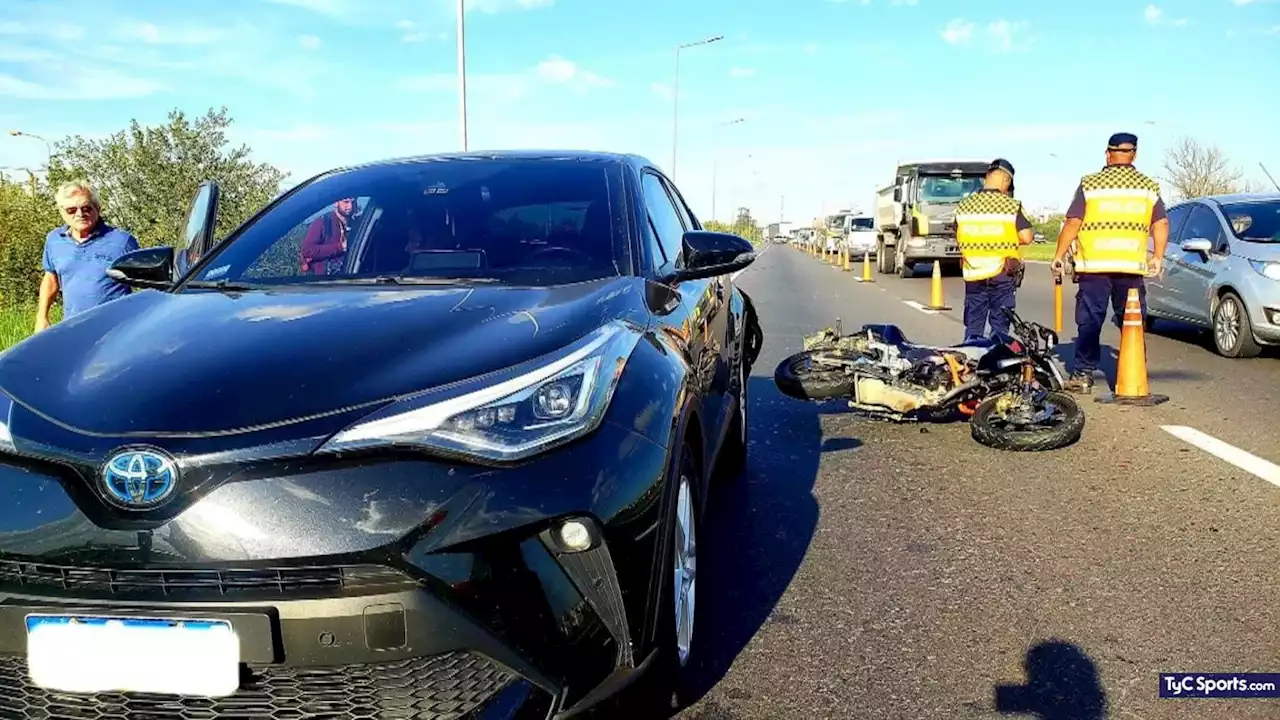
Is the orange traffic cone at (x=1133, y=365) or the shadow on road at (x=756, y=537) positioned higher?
the orange traffic cone at (x=1133, y=365)

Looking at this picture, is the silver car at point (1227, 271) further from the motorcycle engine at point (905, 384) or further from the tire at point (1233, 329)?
the motorcycle engine at point (905, 384)

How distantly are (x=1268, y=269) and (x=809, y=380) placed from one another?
5265 mm

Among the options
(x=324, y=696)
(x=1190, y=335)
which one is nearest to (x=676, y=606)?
(x=324, y=696)

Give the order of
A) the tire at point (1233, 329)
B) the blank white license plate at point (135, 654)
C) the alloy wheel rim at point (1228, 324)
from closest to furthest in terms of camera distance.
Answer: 1. the blank white license plate at point (135, 654)
2. the tire at point (1233, 329)
3. the alloy wheel rim at point (1228, 324)

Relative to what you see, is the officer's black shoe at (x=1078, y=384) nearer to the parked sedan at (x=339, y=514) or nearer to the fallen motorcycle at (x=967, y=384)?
the fallen motorcycle at (x=967, y=384)

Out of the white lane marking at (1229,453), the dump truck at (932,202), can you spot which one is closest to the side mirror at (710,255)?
the white lane marking at (1229,453)

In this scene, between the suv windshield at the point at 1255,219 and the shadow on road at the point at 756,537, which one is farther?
the suv windshield at the point at 1255,219

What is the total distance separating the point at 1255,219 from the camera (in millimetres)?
10086

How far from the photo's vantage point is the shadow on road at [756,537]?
11.3 ft

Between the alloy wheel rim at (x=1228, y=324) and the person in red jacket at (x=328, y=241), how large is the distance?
8.92 metres

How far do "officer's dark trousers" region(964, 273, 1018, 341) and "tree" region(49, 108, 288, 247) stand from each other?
1881 centimetres

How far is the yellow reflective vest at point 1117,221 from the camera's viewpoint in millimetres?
7906

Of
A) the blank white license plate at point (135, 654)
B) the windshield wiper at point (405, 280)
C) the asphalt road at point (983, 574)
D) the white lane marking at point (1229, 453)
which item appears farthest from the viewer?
the white lane marking at point (1229, 453)

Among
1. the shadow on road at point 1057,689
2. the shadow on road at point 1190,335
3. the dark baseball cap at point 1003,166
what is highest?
the dark baseball cap at point 1003,166
